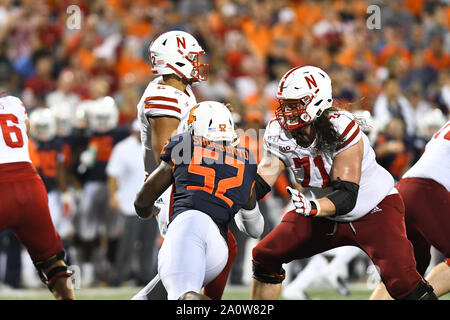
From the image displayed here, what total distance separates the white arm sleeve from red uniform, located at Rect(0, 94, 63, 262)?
1.17 m

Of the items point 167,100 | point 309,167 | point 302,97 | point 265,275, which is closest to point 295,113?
point 302,97

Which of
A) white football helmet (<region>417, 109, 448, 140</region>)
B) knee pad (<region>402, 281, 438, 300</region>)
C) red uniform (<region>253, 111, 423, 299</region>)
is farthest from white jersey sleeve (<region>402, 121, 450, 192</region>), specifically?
white football helmet (<region>417, 109, 448, 140</region>)

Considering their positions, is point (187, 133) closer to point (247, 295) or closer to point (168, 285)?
point (168, 285)

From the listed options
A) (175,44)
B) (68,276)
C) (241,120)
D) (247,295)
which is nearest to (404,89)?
(241,120)

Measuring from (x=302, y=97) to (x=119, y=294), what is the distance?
11.3ft

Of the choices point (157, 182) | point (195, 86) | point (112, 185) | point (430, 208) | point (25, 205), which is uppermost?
point (157, 182)

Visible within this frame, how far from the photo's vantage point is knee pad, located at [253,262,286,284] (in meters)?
4.96

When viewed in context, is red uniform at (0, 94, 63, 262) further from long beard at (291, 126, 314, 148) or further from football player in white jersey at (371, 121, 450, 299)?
football player in white jersey at (371, 121, 450, 299)

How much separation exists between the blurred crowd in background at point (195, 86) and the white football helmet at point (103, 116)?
0.01 meters

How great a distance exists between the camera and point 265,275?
4969 mm

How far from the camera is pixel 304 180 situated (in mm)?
4934

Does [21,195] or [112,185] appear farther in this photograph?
[112,185]

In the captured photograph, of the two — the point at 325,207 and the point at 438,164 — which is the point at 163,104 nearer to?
the point at 325,207
